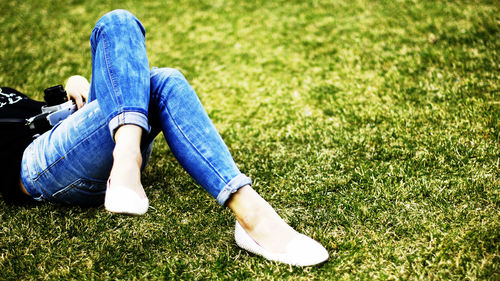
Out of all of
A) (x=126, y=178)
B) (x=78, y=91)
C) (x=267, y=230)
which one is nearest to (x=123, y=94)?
(x=126, y=178)

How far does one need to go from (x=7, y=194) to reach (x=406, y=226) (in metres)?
2.13

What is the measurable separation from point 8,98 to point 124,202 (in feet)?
4.24

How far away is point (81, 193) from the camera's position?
6.63ft

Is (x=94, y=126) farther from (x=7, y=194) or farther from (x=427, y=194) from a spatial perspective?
(x=427, y=194)

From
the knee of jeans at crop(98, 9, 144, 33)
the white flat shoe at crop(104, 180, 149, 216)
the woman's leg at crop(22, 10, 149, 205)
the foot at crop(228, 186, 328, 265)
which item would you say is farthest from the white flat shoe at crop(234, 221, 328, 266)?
the knee of jeans at crop(98, 9, 144, 33)

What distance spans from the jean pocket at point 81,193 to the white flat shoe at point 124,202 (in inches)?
17.4

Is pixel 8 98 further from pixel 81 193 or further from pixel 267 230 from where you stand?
pixel 267 230

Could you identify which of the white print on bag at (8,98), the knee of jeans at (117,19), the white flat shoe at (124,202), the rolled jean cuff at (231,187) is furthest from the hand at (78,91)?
the rolled jean cuff at (231,187)

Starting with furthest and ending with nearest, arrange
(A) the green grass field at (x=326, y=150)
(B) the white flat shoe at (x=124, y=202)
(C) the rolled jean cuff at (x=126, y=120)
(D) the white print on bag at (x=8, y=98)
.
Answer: (D) the white print on bag at (x=8, y=98)
(A) the green grass field at (x=326, y=150)
(C) the rolled jean cuff at (x=126, y=120)
(B) the white flat shoe at (x=124, y=202)

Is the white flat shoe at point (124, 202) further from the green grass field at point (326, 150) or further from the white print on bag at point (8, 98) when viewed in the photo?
the white print on bag at point (8, 98)

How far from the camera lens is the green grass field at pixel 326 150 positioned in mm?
1859

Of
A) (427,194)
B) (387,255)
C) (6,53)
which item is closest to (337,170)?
(427,194)

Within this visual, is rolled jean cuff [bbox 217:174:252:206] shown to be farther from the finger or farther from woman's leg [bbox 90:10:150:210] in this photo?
the finger

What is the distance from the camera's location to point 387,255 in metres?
1.80
